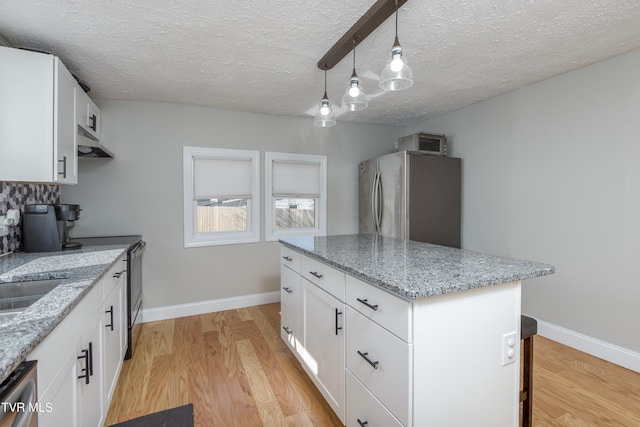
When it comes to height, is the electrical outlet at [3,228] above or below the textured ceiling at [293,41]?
below

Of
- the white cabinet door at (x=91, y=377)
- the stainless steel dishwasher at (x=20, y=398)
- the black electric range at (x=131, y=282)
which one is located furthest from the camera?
the black electric range at (x=131, y=282)

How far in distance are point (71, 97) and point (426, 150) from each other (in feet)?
11.0

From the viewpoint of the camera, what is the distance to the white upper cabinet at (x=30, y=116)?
5.74ft

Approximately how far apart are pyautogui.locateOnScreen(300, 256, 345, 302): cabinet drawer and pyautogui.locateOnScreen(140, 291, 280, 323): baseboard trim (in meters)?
1.82

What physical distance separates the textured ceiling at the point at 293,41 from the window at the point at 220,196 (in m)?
0.77

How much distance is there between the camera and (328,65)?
234cm

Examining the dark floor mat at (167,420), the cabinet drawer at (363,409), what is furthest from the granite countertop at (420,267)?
the dark floor mat at (167,420)

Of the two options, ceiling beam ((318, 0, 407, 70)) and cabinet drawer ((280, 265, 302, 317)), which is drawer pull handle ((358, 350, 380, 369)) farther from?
ceiling beam ((318, 0, 407, 70))

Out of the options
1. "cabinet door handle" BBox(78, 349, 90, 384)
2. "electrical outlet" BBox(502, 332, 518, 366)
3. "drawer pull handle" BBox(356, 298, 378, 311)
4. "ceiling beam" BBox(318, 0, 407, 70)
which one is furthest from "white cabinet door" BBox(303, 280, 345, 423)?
"ceiling beam" BBox(318, 0, 407, 70)

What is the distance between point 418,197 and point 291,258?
5.86 ft

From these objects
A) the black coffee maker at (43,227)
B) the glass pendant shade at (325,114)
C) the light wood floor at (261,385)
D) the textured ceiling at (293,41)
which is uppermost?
the textured ceiling at (293,41)

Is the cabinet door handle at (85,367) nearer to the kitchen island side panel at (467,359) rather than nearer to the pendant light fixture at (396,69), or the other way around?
the kitchen island side panel at (467,359)

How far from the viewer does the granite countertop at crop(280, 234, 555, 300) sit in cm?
120

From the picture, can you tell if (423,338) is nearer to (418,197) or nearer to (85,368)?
(85,368)
